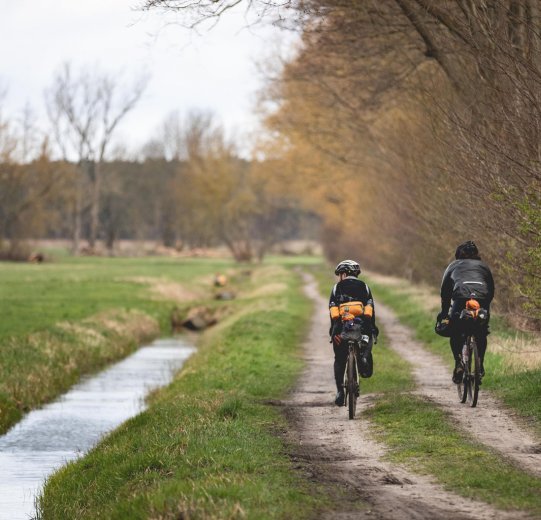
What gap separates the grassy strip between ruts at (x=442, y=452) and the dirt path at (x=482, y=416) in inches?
7.5

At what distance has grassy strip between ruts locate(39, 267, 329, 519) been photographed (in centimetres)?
871

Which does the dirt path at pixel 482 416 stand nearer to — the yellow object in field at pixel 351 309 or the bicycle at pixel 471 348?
the bicycle at pixel 471 348

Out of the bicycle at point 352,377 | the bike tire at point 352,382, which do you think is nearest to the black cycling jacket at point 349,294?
the bicycle at point 352,377

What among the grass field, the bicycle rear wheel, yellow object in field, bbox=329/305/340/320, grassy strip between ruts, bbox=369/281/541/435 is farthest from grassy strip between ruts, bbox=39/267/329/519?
grassy strip between ruts, bbox=369/281/541/435

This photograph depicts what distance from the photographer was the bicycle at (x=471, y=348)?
13.6 metres

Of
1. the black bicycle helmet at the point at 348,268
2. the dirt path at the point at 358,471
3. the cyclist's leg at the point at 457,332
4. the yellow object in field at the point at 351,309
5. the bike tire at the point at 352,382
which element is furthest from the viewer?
the cyclist's leg at the point at 457,332

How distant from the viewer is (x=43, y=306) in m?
35.3

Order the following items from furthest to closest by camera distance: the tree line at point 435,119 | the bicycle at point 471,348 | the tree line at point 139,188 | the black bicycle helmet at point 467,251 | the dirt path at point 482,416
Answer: the tree line at point 139,188 → the tree line at point 435,119 → the black bicycle helmet at point 467,251 → the bicycle at point 471,348 → the dirt path at point 482,416

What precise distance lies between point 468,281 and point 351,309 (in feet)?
5.38

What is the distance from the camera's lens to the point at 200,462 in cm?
1048

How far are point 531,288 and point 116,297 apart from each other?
28.7 metres

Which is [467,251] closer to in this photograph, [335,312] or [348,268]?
[348,268]

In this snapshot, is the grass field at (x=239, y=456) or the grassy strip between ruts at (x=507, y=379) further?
the grassy strip between ruts at (x=507, y=379)

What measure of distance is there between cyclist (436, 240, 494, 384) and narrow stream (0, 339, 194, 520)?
5.54 meters
